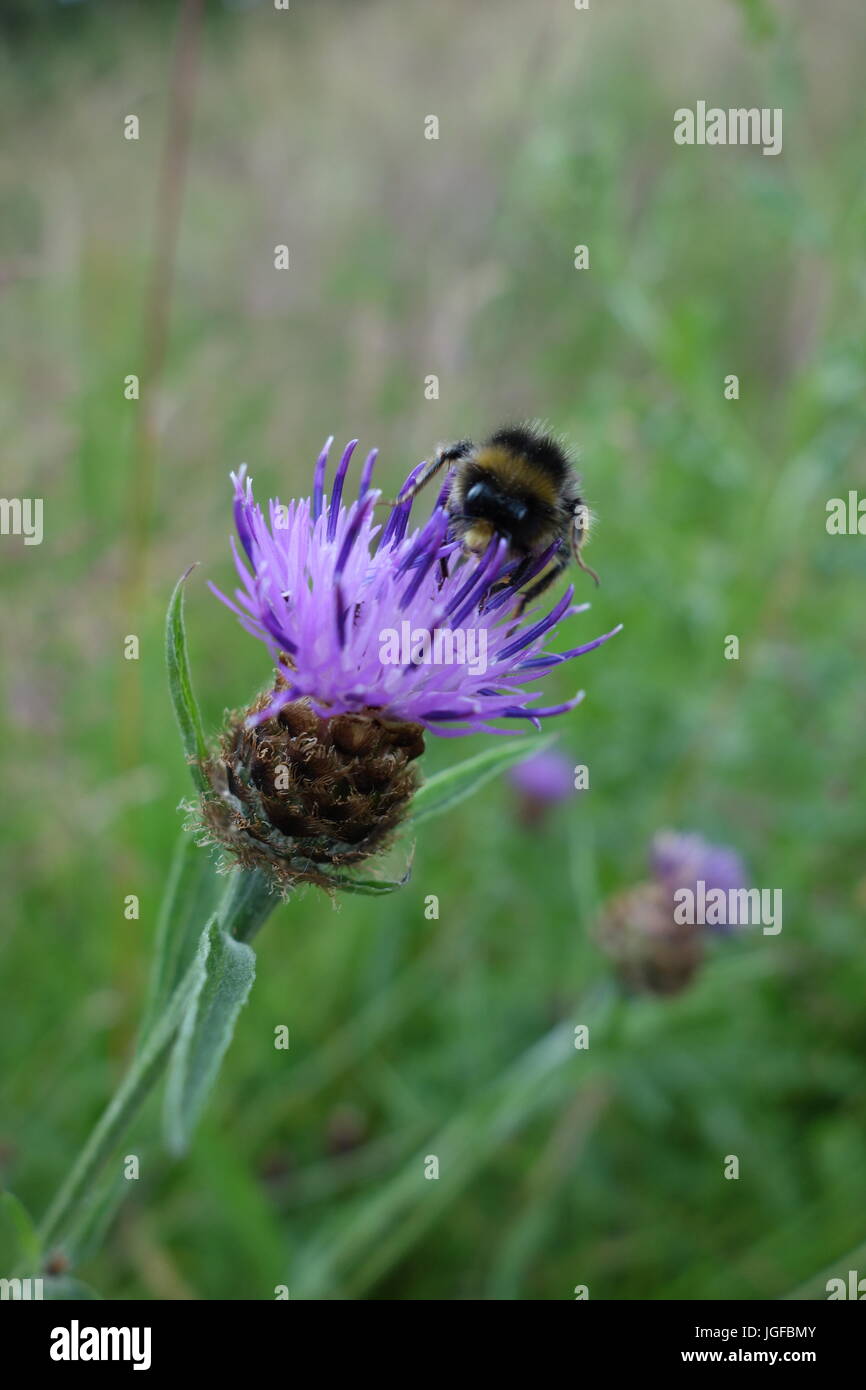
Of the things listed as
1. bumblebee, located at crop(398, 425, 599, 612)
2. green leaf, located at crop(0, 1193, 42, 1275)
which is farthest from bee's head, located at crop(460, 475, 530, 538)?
green leaf, located at crop(0, 1193, 42, 1275)

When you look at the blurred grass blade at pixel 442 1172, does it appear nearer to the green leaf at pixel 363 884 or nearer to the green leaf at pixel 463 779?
the green leaf at pixel 463 779

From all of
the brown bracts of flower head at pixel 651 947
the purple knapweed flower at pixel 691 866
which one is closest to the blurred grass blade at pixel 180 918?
the brown bracts of flower head at pixel 651 947

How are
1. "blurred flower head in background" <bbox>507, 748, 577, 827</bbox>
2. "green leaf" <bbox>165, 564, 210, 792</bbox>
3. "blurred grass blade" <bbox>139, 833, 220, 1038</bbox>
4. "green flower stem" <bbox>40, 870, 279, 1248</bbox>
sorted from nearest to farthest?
"green leaf" <bbox>165, 564, 210, 792</bbox>, "green flower stem" <bbox>40, 870, 279, 1248</bbox>, "blurred grass blade" <bbox>139, 833, 220, 1038</bbox>, "blurred flower head in background" <bbox>507, 748, 577, 827</bbox>

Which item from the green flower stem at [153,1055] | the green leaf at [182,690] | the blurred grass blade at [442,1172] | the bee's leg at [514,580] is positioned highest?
the bee's leg at [514,580]

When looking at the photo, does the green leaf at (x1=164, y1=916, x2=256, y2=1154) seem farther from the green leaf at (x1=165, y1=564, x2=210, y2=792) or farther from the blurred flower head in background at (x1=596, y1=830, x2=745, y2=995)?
the blurred flower head in background at (x1=596, y1=830, x2=745, y2=995)

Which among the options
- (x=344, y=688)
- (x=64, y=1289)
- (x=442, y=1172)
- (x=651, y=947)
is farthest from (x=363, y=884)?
(x=442, y=1172)

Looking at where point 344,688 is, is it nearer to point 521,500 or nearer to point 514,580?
point 514,580
